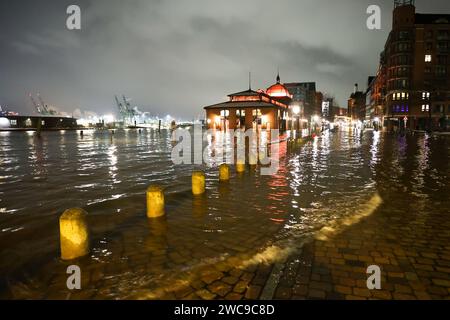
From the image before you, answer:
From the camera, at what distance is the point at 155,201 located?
24.0 feet

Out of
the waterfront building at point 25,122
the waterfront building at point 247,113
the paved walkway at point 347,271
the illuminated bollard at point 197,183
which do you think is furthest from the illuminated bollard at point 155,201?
the waterfront building at point 25,122

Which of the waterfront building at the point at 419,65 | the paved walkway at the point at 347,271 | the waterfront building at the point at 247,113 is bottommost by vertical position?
the paved walkway at the point at 347,271

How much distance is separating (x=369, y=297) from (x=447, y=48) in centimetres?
8832

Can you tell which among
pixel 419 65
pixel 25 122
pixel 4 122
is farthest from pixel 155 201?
pixel 4 122

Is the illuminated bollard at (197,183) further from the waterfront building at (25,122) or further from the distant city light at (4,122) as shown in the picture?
the distant city light at (4,122)

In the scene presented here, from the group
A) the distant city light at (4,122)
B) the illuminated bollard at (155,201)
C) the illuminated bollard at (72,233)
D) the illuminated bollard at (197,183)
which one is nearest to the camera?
the illuminated bollard at (72,233)

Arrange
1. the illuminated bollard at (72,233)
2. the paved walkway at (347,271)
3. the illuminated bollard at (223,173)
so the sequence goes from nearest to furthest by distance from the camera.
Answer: the paved walkway at (347,271)
the illuminated bollard at (72,233)
the illuminated bollard at (223,173)

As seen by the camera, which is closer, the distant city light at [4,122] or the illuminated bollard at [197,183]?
the illuminated bollard at [197,183]

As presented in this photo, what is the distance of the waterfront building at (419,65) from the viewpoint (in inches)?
2726

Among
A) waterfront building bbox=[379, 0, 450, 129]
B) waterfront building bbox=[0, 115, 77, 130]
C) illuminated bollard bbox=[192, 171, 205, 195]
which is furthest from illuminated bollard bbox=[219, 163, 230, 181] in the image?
waterfront building bbox=[0, 115, 77, 130]

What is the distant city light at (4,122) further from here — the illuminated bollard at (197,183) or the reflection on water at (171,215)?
the illuminated bollard at (197,183)

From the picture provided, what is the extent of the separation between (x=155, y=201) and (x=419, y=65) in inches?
3299

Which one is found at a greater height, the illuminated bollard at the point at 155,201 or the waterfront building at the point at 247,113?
the waterfront building at the point at 247,113

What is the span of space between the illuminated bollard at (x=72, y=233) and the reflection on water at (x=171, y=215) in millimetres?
246
